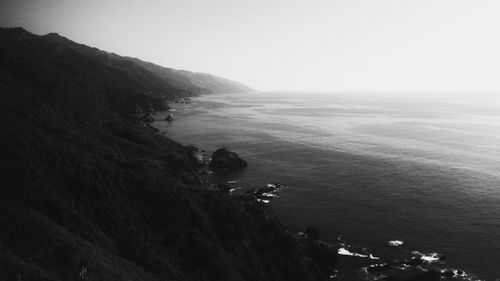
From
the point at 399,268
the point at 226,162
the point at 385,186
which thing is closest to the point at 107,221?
the point at 399,268

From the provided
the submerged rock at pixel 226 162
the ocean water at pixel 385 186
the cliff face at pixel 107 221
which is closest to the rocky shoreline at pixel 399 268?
the ocean water at pixel 385 186

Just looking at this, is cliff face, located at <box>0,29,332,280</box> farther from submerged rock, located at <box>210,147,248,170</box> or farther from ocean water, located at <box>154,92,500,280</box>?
submerged rock, located at <box>210,147,248,170</box>

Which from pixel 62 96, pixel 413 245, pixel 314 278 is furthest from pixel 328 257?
pixel 62 96

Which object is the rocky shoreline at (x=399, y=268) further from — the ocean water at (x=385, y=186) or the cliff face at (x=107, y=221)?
the cliff face at (x=107, y=221)

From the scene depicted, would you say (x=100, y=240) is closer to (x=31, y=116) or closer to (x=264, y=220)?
(x=264, y=220)

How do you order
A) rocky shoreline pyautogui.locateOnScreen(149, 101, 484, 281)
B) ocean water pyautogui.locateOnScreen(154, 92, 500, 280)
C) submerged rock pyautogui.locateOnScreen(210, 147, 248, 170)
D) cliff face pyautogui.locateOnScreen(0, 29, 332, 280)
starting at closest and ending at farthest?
cliff face pyautogui.locateOnScreen(0, 29, 332, 280) → rocky shoreline pyautogui.locateOnScreen(149, 101, 484, 281) → ocean water pyautogui.locateOnScreen(154, 92, 500, 280) → submerged rock pyautogui.locateOnScreen(210, 147, 248, 170)

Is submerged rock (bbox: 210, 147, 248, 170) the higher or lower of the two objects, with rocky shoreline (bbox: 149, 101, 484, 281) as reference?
higher

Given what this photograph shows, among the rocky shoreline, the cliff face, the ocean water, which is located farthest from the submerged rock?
the rocky shoreline

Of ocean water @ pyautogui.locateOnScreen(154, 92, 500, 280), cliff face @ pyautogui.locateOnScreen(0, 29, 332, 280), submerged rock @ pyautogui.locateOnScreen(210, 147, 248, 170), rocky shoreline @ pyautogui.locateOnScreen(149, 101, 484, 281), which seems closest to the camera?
cliff face @ pyautogui.locateOnScreen(0, 29, 332, 280)

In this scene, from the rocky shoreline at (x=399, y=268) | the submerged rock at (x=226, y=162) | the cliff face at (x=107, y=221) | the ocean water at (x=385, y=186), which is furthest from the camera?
the submerged rock at (x=226, y=162)
